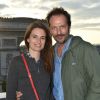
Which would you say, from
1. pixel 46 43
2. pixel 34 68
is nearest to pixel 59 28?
pixel 46 43

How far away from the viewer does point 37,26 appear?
405 cm

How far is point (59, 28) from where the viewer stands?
4156 millimetres

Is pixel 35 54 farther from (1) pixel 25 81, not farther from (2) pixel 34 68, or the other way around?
(1) pixel 25 81

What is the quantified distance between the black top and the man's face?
16.2 inches

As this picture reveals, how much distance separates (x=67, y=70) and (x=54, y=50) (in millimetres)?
402

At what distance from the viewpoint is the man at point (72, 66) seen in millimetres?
3896

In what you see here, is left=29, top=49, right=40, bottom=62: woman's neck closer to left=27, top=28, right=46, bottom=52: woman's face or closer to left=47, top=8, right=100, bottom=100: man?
left=27, top=28, right=46, bottom=52: woman's face

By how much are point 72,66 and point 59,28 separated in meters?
0.48

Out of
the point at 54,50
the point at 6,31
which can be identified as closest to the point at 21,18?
the point at 6,31

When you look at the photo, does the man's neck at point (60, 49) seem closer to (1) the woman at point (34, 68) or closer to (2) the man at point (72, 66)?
(2) the man at point (72, 66)

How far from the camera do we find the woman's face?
402 centimetres

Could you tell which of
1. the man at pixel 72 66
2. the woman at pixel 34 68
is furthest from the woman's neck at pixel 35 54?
the man at pixel 72 66

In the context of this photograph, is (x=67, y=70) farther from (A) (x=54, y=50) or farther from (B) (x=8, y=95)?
(B) (x=8, y=95)

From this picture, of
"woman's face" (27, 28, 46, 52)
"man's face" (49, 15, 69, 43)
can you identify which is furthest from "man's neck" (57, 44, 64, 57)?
"woman's face" (27, 28, 46, 52)
